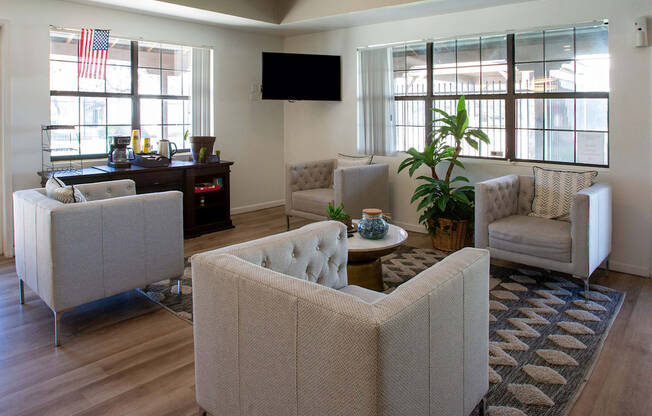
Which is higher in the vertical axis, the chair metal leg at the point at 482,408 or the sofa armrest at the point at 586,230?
the sofa armrest at the point at 586,230

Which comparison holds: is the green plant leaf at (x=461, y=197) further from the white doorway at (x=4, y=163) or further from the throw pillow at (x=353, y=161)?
the white doorway at (x=4, y=163)

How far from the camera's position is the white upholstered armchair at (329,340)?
58.2 inches

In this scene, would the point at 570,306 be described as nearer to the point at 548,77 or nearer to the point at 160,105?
the point at 548,77

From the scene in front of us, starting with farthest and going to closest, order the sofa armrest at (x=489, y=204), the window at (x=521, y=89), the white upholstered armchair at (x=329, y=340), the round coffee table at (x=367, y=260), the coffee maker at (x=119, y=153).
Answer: the coffee maker at (x=119, y=153), the window at (x=521, y=89), the sofa armrest at (x=489, y=204), the round coffee table at (x=367, y=260), the white upholstered armchair at (x=329, y=340)

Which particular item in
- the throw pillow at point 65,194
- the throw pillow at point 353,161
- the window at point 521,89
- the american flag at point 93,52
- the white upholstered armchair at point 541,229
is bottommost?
the white upholstered armchair at point 541,229

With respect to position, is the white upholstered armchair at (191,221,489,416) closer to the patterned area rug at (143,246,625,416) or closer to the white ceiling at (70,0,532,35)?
the patterned area rug at (143,246,625,416)

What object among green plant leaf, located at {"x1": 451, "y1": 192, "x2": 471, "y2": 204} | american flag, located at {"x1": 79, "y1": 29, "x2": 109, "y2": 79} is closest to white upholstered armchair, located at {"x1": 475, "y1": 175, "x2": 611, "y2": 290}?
green plant leaf, located at {"x1": 451, "y1": 192, "x2": 471, "y2": 204}

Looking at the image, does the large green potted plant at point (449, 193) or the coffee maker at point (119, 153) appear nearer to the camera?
the large green potted plant at point (449, 193)

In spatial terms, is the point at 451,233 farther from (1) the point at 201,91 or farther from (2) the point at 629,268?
(1) the point at 201,91

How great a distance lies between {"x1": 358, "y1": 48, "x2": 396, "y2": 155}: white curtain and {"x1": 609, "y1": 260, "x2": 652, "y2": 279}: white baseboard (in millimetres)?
2698

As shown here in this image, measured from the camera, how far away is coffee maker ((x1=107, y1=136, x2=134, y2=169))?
207 inches

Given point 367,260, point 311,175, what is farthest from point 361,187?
point 367,260

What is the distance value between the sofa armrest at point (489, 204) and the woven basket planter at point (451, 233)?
0.61 metres

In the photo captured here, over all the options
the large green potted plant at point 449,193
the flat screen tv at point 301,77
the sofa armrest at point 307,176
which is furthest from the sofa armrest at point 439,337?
the flat screen tv at point 301,77
